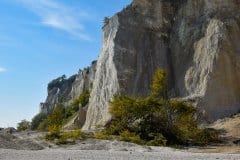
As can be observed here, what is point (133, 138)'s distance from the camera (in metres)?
32.0

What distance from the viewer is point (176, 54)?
172ft

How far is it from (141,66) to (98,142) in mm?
24320

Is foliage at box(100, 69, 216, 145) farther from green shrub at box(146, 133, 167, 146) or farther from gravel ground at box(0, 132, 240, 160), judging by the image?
gravel ground at box(0, 132, 240, 160)

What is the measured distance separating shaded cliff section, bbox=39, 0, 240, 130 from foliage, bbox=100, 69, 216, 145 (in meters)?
6.40

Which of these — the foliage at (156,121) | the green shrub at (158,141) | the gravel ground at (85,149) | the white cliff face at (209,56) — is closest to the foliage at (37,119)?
the white cliff face at (209,56)

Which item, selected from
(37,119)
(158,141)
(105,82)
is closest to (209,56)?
(105,82)

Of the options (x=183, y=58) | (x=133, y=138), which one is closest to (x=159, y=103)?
(x=133, y=138)

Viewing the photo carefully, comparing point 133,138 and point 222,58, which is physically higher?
point 222,58

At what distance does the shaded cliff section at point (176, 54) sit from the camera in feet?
148

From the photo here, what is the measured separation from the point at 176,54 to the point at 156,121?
18508 millimetres

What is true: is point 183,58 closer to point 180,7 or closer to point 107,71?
point 180,7

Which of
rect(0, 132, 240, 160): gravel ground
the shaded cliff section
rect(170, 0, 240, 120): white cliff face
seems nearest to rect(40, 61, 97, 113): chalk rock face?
the shaded cliff section

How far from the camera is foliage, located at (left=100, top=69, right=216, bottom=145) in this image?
3416 centimetres

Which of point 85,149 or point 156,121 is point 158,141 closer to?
point 156,121
